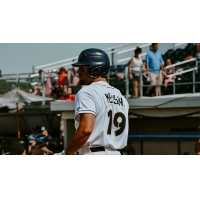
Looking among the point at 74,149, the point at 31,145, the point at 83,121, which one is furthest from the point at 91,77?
the point at 31,145

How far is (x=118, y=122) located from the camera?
208cm

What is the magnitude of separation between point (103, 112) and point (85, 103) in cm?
17

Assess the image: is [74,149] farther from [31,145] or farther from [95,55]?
[31,145]

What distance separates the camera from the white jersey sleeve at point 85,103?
6.17 ft

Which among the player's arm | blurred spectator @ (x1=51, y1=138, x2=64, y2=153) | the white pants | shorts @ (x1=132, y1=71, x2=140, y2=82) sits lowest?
blurred spectator @ (x1=51, y1=138, x2=64, y2=153)

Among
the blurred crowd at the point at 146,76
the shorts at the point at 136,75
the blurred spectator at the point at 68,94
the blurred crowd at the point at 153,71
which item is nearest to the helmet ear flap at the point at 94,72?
the blurred crowd at the point at 146,76

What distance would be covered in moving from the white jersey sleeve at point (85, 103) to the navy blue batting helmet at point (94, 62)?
0.29 m

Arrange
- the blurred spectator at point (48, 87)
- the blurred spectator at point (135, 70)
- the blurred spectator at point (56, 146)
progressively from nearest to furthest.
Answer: the blurred spectator at point (56, 146) < the blurred spectator at point (135, 70) < the blurred spectator at point (48, 87)

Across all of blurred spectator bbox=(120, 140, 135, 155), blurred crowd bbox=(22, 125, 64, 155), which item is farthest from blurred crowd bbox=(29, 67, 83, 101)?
blurred spectator bbox=(120, 140, 135, 155)

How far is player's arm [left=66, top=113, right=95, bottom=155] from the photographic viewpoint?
1.84 meters

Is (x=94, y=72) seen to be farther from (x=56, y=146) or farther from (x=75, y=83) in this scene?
(x=75, y=83)

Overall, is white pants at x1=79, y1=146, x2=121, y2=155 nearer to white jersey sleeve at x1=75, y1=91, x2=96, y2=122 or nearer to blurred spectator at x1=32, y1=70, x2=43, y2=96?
white jersey sleeve at x1=75, y1=91, x2=96, y2=122

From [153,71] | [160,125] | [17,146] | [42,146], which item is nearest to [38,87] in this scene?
[42,146]

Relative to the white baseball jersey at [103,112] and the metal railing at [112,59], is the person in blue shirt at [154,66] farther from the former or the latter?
the white baseball jersey at [103,112]
